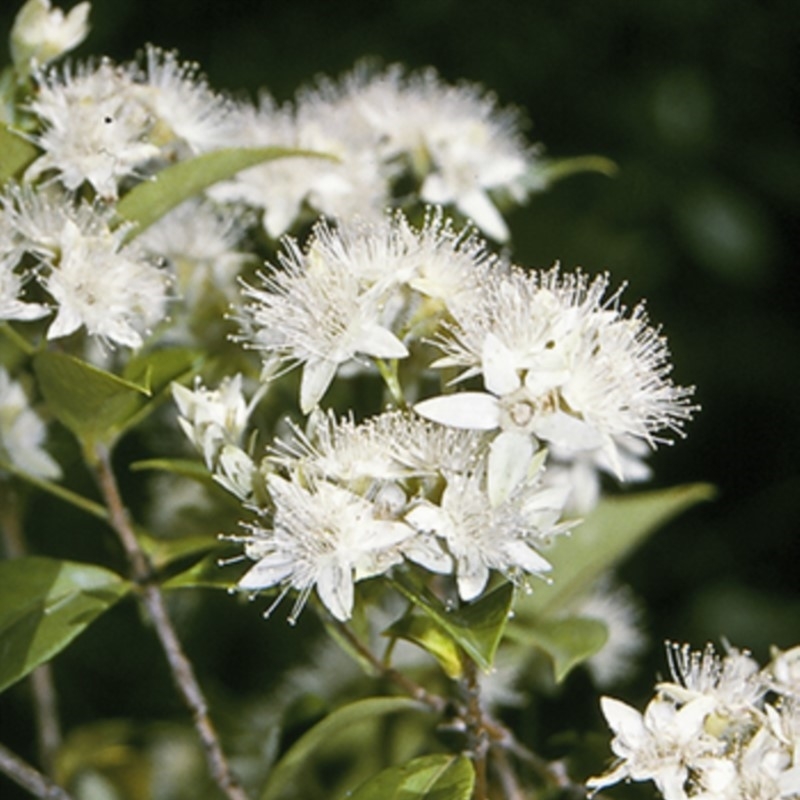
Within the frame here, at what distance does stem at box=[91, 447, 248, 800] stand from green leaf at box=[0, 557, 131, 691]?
0.04m

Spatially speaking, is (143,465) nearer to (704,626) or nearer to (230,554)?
(230,554)

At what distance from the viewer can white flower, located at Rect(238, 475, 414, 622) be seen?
1263 mm

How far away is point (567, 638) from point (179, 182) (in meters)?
0.59

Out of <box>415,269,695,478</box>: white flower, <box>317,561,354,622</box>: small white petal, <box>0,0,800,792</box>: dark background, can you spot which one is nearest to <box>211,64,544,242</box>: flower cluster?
<box>415,269,695,478</box>: white flower

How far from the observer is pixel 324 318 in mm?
1389

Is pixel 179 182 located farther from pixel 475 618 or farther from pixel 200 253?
pixel 475 618

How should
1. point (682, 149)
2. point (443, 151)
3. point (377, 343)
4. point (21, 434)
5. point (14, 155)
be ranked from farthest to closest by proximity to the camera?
1. point (682, 149)
2. point (443, 151)
3. point (21, 434)
4. point (14, 155)
5. point (377, 343)

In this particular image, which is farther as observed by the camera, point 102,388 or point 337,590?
point 102,388

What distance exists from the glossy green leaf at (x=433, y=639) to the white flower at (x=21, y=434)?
1.45 ft

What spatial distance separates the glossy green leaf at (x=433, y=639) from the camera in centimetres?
138

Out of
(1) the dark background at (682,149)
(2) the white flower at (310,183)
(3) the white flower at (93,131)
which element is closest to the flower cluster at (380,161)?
(2) the white flower at (310,183)

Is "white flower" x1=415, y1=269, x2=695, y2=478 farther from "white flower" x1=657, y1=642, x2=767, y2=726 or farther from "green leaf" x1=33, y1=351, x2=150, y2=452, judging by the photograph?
"green leaf" x1=33, y1=351, x2=150, y2=452

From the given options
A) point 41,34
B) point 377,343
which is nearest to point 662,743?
point 377,343

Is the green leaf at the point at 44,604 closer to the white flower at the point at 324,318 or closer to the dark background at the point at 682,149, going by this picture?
the white flower at the point at 324,318
